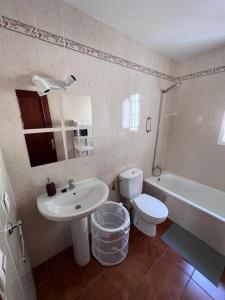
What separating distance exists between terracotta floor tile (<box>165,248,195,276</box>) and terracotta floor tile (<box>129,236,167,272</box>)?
0.07m

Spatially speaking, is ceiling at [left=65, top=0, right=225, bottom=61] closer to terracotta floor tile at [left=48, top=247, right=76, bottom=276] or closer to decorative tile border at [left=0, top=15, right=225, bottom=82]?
decorative tile border at [left=0, top=15, right=225, bottom=82]

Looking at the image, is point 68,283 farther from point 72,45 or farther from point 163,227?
point 72,45

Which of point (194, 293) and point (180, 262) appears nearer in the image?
point (194, 293)

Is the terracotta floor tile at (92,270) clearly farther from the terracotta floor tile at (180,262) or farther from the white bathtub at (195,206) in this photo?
the white bathtub at (195,206)

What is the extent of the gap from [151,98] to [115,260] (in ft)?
6.74

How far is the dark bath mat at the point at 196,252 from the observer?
1349 mm

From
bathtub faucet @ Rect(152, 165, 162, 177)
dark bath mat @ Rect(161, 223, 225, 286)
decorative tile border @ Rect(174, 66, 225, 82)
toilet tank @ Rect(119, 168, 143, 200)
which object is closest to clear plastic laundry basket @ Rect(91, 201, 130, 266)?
toilet tank @ Rect(119, 168, 143, 200)

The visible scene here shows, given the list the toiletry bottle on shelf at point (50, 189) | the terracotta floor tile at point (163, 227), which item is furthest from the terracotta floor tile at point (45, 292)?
the terracotta floor tile at point (163, 227)

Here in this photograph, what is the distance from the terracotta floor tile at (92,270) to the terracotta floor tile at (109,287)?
0.04m

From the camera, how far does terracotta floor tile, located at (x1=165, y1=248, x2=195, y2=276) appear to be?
1.35 m

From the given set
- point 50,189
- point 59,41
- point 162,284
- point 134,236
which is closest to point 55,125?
point 50,189

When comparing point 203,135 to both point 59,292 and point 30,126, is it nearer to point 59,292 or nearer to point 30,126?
point 30,126

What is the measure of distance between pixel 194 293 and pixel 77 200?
4.35 ft

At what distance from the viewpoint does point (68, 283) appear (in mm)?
1260
